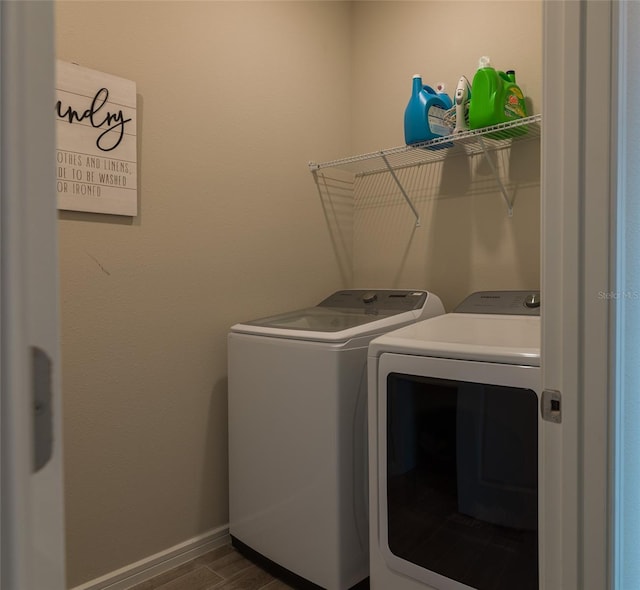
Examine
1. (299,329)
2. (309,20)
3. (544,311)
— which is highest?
(309,20)

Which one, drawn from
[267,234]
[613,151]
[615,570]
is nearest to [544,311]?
[613,151]

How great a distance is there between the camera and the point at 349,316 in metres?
1.95

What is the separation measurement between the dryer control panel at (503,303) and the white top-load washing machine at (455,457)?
0.59ft

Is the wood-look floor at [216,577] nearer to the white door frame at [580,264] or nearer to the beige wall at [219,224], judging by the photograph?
the beige wall at [219,224]

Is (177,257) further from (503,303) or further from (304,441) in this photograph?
(503,303)

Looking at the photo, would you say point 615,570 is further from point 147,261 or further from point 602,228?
point 147,261

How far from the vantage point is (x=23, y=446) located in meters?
0.38

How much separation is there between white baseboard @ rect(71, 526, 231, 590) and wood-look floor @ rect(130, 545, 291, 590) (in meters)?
0.02

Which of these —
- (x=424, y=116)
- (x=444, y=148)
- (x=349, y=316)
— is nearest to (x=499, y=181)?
(x=444, y=148)

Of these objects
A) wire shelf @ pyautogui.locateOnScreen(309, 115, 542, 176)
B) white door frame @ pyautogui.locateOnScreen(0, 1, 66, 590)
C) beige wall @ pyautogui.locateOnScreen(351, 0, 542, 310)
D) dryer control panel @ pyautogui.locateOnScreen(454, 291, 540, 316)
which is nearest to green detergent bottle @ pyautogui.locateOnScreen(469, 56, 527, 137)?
wire shelf @ pyautogui.locateOnScreen(309, 115, 542, 176)

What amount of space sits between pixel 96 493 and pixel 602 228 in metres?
1.72

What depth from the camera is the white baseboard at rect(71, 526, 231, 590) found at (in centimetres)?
168

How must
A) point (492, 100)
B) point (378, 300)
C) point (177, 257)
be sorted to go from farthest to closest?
point (378, 300), point (177, 257), point (492, 100)

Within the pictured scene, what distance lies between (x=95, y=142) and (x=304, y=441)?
4.11ft
